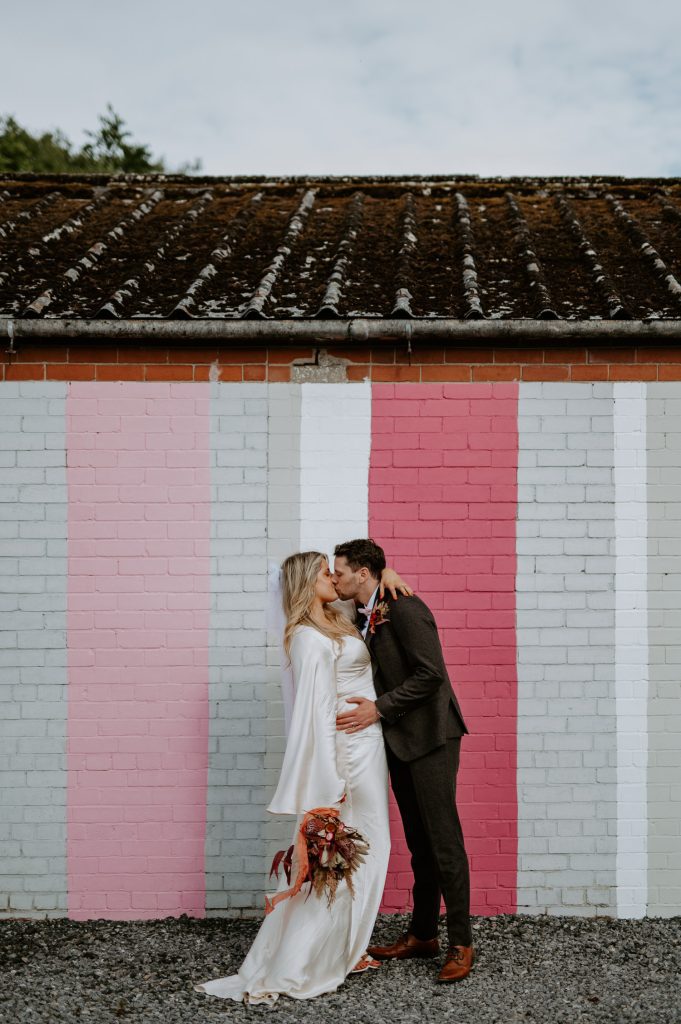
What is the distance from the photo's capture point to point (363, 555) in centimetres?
436

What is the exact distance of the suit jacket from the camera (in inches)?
164

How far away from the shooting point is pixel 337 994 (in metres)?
4.04

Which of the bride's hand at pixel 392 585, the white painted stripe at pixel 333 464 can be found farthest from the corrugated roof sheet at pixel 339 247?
the bride's hand at pixel 392 585

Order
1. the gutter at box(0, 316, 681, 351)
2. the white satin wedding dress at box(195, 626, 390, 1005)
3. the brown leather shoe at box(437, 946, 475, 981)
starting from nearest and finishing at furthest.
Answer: the white satin wedding dress at box(195, 626, 390, 1005)
the brown leather shoe at box(437, 946, 475, 981)
the gutter at box(0, 316, 681, 351)

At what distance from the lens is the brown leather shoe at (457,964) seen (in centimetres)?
416

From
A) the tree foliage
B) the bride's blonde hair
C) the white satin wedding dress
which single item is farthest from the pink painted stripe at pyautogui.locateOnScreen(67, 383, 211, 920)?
the tree foliage

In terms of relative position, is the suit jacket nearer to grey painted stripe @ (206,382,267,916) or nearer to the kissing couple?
the kissing couple

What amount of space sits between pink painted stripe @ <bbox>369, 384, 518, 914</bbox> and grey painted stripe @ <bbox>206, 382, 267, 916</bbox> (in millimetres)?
692

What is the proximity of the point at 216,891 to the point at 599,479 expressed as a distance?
3.15 metres

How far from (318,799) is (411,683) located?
672 millimetres

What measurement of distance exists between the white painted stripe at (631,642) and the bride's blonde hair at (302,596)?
5.66 ft

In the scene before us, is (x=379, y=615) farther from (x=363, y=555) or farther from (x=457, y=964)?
(x=457, y=964)

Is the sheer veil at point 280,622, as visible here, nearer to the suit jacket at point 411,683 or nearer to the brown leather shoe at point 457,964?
the suit jacket at point 411,683

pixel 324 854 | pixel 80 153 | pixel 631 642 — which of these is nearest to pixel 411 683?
pixel 324 854
